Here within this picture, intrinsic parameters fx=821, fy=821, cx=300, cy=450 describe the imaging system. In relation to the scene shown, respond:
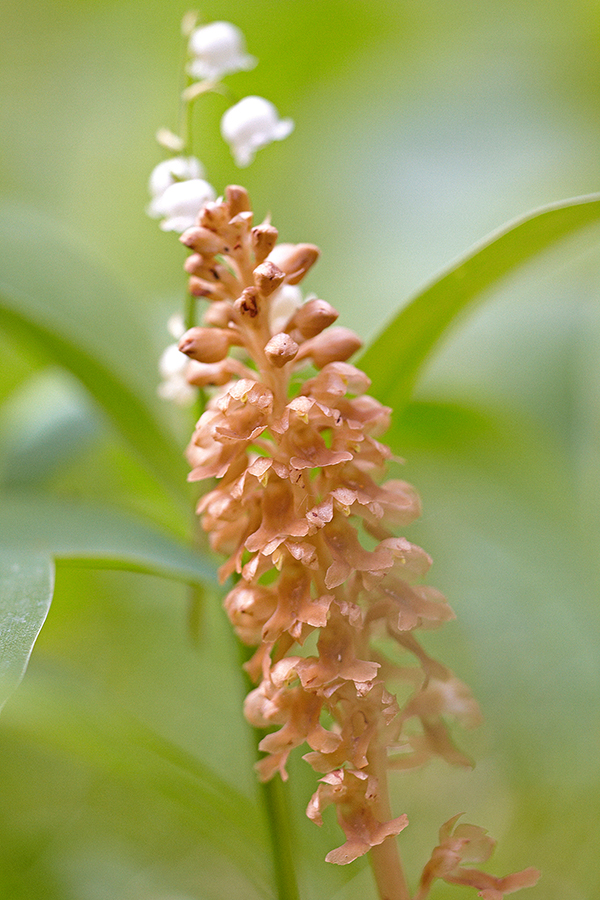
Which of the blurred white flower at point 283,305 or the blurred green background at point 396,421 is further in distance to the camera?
the blurred green background at point 396,421

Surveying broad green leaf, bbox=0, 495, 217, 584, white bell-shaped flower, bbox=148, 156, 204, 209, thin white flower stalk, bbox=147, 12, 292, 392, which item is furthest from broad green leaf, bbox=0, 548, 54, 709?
white bell-shaped flower, bbox=148, 156, 204, 209

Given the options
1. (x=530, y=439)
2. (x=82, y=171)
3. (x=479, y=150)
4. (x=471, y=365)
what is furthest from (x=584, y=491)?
(x=82, y=171)

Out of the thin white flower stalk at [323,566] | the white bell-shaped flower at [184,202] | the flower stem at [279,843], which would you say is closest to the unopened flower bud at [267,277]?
the thin white flower stalk at [323,566]

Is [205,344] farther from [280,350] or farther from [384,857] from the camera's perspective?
[384,857]

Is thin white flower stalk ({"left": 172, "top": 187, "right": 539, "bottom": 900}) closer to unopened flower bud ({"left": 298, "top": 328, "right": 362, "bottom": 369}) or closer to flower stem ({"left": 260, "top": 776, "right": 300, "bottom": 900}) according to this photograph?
unopened flower bud ({"left": 298, "top": 328, "right": 362, "bottom": 369})

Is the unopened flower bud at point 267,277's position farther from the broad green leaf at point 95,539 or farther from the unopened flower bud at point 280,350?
the broad green leaf at point 95,539

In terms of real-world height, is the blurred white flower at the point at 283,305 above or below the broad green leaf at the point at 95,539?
above
